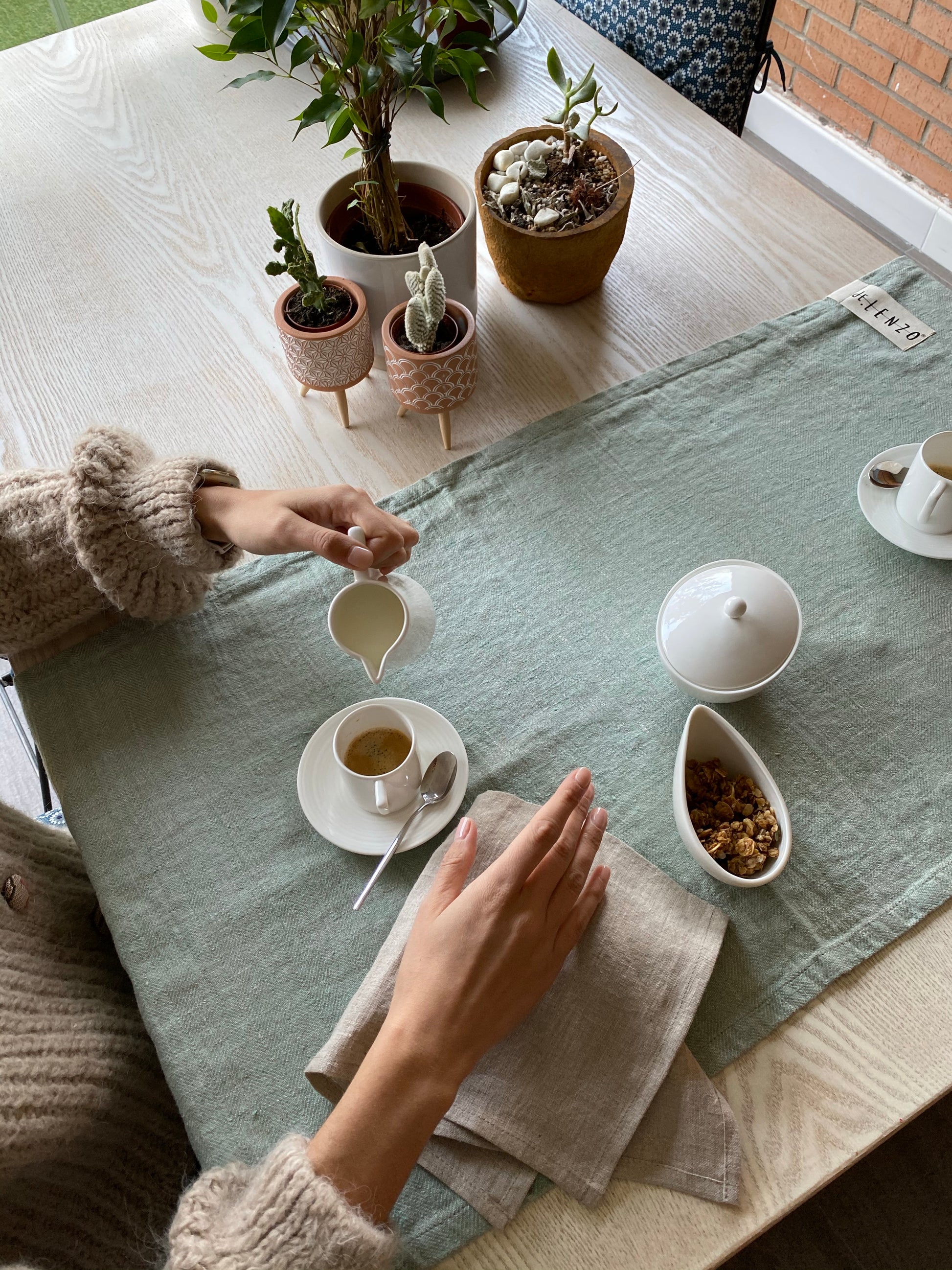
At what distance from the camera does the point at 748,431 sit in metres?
0.98

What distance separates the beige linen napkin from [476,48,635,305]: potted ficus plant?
71 centimetres

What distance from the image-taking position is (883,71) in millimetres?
2088

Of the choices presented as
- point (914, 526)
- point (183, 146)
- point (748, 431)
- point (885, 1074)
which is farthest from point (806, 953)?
point (183, 146)

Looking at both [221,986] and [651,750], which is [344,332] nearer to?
[651,750]

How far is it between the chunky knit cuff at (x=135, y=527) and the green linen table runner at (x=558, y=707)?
0.16ft

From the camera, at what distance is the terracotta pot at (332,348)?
3.11ft

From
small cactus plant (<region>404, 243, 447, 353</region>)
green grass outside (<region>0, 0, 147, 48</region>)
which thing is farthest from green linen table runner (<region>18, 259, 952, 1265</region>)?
green grass outside (<region>0, 0, 147, 48</region>)

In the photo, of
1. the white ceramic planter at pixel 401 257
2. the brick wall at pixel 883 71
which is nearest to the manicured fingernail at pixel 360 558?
the white ceramic planter at pixel 401 257

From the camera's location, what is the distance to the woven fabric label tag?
104 cm

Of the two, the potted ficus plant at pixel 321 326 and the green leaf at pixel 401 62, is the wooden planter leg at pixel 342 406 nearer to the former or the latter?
the potted ficus plant at pixel 321 326

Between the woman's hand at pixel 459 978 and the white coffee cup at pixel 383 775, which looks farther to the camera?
the white coffee cup at pixel 383 775

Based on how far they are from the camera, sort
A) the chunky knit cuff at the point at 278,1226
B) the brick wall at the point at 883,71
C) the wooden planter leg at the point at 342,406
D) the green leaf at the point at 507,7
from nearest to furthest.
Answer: the chunky knit cuff at the point at 278,1226
the green leaf at the point at 507,7
the wooden planter leg at the point at 342,406
the brick wall at the point at 883,71

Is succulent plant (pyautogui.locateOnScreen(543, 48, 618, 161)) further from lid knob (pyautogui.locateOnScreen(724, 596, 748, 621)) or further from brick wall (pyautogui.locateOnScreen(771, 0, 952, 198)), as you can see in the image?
brick wall (pyautogui.locateOnScreen(771, 0, 952, 198))

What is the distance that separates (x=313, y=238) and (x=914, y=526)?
2.79 ft
